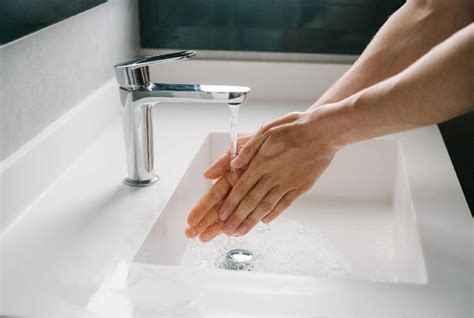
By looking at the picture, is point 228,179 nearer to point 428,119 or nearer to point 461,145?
point 428,119

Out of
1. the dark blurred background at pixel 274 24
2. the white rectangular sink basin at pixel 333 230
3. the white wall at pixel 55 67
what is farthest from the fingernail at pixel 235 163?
the dark blurred background at pixel 274 24

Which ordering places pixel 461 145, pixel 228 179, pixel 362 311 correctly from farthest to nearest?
pixel 461 145 < pixel 228 179 < pixel 362 311

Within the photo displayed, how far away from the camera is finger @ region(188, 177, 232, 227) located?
95cm

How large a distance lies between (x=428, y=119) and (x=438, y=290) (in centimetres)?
20

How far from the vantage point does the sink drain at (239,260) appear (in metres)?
0.98

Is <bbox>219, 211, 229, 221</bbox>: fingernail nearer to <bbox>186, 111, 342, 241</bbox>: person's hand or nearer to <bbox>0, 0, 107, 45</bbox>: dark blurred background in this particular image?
<bbox>186, 111, 342, 241</bbox>: person's hand

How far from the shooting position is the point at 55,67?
1005 mm

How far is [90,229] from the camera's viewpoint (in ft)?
2.87

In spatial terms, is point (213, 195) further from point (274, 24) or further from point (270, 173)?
point (274, 24)

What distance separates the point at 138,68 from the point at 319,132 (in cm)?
28

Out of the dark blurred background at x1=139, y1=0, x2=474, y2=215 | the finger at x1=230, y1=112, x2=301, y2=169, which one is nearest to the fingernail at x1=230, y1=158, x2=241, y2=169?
the finger at x1=230, y1=112, x2=301, y2=169

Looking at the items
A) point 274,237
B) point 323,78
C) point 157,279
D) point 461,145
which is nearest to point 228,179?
point 274,237

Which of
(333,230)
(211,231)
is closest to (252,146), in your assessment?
(211,231)

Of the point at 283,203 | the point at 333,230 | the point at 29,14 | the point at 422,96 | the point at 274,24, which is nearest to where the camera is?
the point at 422,96
